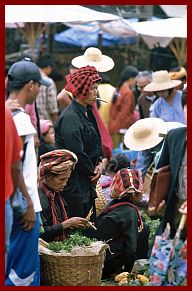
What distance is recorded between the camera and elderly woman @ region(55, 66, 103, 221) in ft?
23.2

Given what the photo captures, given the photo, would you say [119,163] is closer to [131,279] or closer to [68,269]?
[131,279]

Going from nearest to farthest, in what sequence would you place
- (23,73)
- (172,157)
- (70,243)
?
1. (172,157)
2. (23,73)
3. (70,243)

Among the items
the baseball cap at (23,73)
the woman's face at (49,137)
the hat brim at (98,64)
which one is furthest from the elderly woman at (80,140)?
the woman's face at (49,137)

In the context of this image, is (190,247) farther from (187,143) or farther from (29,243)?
(29,243)

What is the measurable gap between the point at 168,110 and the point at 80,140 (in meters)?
4.11

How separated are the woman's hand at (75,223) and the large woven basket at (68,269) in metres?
0.41

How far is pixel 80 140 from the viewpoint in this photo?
7.06m

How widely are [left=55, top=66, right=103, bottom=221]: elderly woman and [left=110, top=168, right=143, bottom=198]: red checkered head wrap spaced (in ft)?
0.88

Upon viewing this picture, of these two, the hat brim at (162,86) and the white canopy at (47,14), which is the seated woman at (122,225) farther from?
the white canopy at (47,14)

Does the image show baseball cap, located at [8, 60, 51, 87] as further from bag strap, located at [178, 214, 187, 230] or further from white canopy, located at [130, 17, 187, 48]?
white canopy, located at [130, 17, 187, 48]

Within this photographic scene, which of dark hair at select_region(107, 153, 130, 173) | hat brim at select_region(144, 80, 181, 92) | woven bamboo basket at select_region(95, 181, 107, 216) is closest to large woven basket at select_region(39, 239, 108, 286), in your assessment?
woven bamboo basket at select_region(95, 181, 107, 216)

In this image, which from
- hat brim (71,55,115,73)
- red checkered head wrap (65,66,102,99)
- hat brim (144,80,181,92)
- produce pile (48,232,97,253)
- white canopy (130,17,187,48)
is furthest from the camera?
white canopy (130,17,187,48)

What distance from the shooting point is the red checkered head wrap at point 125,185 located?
6977 mm

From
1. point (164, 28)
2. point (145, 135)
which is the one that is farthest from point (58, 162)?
point (164, 28)
